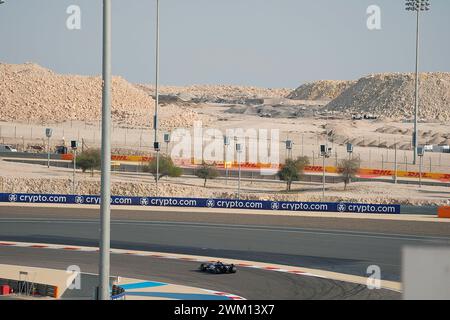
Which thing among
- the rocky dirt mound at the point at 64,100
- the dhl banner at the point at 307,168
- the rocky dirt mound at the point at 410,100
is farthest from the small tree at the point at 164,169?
the rocky dirt mound at the point at 410,100

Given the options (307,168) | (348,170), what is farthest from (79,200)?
(307,168)

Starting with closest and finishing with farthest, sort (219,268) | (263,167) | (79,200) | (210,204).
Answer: (219,268) < (79,200) < (210,204) < (263,167)

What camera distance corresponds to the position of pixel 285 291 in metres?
24.0

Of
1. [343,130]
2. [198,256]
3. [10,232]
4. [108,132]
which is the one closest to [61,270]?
[198,256]

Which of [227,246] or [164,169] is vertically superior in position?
[164,169]

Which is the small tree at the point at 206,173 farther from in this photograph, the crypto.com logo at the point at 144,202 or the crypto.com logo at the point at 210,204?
the crypto.com logo at the point at 144,202

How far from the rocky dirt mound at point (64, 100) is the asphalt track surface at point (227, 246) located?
89.2m

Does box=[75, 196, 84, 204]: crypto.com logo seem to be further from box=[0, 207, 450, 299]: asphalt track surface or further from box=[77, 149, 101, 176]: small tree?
box=[77, 149, 101, 176]: small tree

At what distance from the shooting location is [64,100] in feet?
515

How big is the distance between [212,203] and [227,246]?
44.9 ft

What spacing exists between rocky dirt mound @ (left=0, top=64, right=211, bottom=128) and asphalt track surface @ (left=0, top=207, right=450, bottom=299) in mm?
89165

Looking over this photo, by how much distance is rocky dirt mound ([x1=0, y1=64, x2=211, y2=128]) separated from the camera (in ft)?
465

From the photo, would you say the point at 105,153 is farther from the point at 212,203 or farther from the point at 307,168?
the point at 307,168
